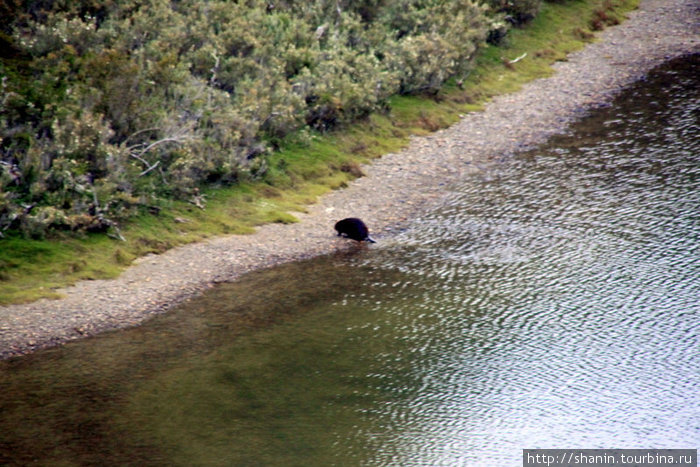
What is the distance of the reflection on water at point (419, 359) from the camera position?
44.8 ft

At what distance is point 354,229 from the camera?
22.9m

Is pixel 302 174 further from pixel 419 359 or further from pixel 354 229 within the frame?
pixel 419 359

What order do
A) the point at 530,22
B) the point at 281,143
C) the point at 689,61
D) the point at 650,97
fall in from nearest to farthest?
the point at 281,143
the point at 650,97
the point at 689,61
the point at 530,22

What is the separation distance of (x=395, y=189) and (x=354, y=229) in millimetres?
4517

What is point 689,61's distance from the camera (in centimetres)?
3850

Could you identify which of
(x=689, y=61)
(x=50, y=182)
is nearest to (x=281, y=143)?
(x=50, y=182)

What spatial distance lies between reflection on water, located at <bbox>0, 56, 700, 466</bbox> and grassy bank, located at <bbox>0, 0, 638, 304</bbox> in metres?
2.81

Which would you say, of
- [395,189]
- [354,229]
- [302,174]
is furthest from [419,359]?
[302,174]

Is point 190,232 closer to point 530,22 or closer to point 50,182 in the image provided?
point 50,182

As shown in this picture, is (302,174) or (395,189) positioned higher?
(302,174)

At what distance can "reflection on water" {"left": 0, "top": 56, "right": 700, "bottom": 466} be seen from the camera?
13.7m

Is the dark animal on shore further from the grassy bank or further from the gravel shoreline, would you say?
the grassy bank

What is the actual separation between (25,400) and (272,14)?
80.2 feet

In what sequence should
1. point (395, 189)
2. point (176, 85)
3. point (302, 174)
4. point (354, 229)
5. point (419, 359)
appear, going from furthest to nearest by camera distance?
point (302, 174), point (176, 85), point (395, 189), point (354, 229), point (419, 359)
